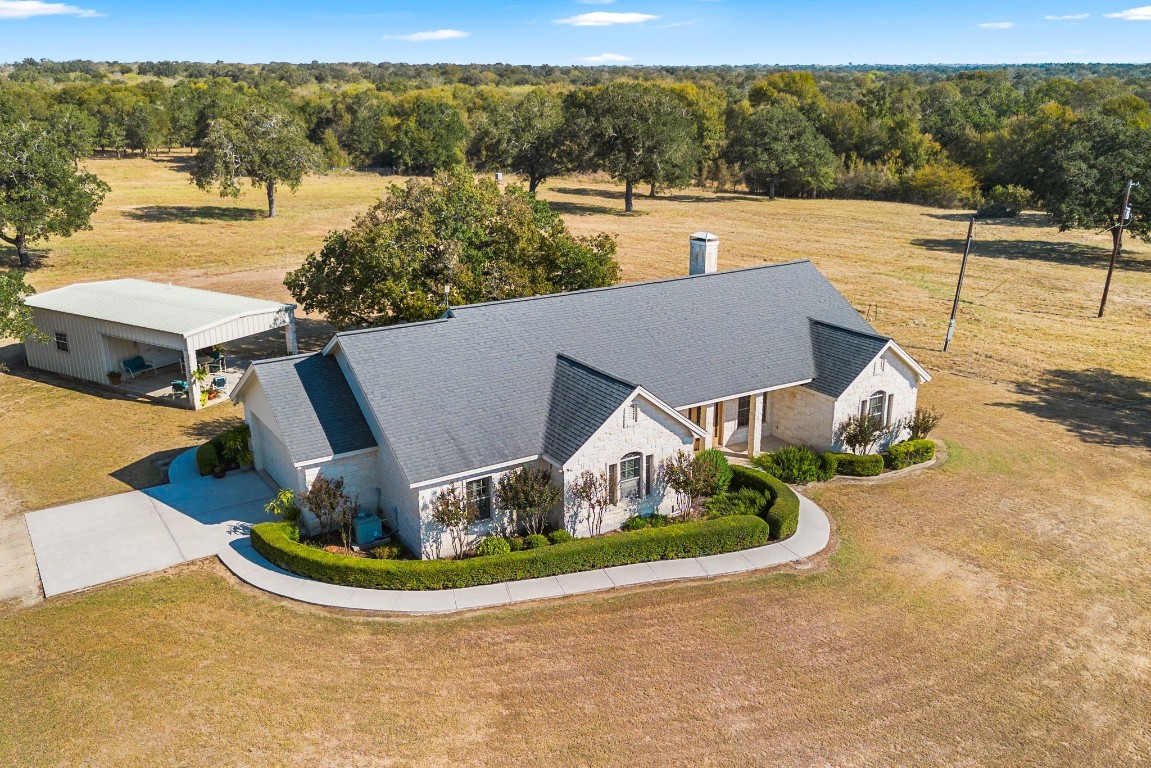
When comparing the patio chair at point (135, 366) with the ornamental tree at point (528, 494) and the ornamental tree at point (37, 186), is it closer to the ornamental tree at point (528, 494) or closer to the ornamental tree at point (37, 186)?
the ornamental tree at point (528, 494)

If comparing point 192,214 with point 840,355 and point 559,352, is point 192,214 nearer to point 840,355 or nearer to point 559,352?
point 559,352

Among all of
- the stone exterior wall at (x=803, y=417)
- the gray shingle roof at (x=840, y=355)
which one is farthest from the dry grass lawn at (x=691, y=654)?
the gray shingle roof at (x=840, y=355)

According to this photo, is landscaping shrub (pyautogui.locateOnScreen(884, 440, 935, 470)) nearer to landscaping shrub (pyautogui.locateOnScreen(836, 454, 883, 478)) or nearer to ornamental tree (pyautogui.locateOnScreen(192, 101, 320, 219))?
landscaping shrub (pyautogui.locateOnScreen(836, 454, 883, 478))

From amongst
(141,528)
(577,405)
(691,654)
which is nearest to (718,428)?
(577,405)

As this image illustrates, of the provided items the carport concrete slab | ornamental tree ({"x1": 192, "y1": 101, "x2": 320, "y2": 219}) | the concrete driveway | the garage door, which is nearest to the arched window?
the garage door

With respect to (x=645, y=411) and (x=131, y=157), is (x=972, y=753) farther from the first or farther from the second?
(x=131, y=157)

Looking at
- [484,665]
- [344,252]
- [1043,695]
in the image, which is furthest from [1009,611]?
[344,252]
